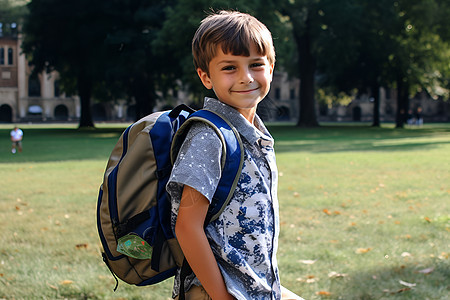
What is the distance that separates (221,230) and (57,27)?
120 feet

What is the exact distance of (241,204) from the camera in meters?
1.69

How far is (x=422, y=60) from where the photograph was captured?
38844 mm

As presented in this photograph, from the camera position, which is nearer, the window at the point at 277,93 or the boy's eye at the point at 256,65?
the boy's eye at the point at 256,65

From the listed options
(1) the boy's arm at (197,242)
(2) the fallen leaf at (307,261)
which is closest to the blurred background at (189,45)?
(2) the fallen leaf at (307,261)

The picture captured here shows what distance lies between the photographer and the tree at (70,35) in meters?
34.1

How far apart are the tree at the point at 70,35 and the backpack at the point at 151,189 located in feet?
111

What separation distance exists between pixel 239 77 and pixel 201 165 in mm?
356

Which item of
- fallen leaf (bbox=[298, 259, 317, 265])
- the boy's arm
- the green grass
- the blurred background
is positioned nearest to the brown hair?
the boy's arm

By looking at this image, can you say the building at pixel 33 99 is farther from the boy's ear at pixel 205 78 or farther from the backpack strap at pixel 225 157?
the backpack strap at pixel 225 157

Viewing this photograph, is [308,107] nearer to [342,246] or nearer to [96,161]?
[96,161]

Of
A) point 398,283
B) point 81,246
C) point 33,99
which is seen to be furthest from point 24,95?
point 398,283

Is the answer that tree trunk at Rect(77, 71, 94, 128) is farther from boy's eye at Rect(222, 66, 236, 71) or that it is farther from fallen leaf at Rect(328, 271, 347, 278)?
boy's eye at Rect(222, 66, 236, 71)

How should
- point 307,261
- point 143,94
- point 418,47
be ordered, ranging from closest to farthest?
1. point 307,261
2. point 143,94
3. point 418,47

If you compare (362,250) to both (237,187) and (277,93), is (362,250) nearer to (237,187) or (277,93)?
(237,187)
